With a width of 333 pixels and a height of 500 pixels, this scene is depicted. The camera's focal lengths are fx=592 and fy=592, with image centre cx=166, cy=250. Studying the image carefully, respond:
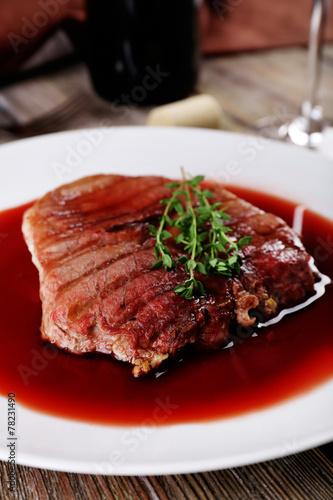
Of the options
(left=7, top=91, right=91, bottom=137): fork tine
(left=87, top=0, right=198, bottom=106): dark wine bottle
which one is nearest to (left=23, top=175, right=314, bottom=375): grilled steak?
(left=7, top=91, right=91, bottom=137): fork tine

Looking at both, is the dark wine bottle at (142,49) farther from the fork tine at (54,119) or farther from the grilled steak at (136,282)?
the grilled steak at (136,282)

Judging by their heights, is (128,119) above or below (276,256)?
below

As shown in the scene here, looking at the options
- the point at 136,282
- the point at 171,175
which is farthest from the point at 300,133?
the point at 136,282

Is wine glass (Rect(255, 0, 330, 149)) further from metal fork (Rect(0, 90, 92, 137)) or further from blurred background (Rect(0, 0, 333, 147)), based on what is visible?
metal fork (Rect(0, 90, 92, 137))

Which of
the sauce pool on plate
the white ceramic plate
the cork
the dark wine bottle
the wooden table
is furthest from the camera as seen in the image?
the dark wine bottle

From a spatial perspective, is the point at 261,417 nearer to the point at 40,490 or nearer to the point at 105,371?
the point at 105,371

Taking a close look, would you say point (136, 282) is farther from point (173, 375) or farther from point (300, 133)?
point (300, 133)

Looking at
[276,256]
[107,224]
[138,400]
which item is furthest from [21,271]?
[276,256]
